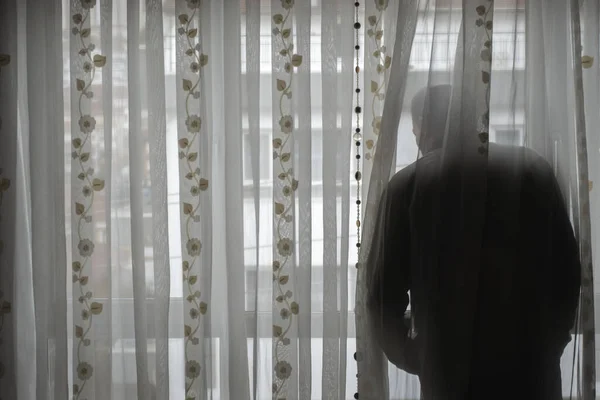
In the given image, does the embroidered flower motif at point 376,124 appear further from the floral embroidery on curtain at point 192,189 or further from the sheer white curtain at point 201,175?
the floral embroidery on curtain at point 192,189

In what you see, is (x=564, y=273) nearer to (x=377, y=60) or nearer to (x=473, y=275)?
(x=473, y=275)

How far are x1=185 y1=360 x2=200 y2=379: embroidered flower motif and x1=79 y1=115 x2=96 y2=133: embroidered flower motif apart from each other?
789 mm

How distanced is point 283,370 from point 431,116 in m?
0.88

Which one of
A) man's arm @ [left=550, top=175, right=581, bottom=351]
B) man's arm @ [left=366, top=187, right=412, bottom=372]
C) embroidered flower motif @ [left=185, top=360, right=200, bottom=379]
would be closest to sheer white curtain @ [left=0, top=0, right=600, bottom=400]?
embroidered flower motif @ [left=185, top=360, right=200, bottom=379]

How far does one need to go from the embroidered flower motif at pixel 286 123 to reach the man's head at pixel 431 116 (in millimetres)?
368

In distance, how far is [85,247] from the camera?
1827mm

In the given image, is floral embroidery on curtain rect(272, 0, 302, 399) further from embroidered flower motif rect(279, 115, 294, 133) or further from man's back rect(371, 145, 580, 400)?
man's back rect(371, 145, 580, 400)

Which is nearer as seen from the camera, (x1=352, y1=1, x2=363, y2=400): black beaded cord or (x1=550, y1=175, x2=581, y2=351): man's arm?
(x1=550, y1=175, x2=581, y2=351): man's arm

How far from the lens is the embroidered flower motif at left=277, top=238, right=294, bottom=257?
1.77 meters

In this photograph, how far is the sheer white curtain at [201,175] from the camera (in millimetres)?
1757

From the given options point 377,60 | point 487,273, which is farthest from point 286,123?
point 487,273

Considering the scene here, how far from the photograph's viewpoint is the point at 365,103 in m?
1.77

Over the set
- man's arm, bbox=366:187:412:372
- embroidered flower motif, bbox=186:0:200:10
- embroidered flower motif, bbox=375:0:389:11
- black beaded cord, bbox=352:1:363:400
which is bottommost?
man's arm, bbox=366:187:412:372

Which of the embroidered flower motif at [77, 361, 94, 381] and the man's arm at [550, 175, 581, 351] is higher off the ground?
the man's arm at [550, 175, 581, 351]
